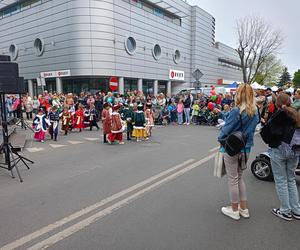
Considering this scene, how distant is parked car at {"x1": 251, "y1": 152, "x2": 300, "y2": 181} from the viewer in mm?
5574

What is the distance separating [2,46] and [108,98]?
3426 centimetres

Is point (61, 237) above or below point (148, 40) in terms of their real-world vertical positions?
below

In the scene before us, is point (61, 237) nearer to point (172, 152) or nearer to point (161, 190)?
point (161, 190)

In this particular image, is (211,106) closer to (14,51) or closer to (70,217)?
(70,217)

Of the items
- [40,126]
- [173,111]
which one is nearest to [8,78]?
[40,126]

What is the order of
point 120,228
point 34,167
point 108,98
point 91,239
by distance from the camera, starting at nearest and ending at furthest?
point 91,239
point 120,228
point 34,167
point 108,98

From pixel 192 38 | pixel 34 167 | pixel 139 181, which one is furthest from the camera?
pixel 192 38

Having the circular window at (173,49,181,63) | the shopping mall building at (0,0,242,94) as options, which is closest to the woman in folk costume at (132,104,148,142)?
the shopping mall building at (0,0,242,94)

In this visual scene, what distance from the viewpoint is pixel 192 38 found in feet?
157

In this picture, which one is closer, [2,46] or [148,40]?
[148,40]

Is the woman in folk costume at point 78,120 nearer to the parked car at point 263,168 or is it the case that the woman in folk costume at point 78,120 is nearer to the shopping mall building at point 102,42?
the shopping mall building at point 102,42

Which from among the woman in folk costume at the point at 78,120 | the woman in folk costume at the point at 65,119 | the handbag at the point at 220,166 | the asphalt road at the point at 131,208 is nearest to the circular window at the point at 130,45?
the woman in folk costume at the point at 78,120

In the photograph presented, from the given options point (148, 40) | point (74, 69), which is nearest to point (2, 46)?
point (74, 69)

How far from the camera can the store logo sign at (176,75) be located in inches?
1635
